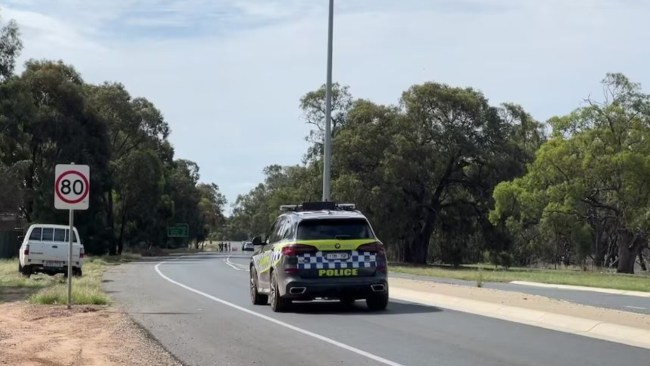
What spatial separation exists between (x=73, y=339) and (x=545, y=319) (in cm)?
792

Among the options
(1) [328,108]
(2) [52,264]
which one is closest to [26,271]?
(2) [52,264]

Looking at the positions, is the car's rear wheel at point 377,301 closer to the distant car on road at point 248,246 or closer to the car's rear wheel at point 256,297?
the car's rear wheel at point 256,297

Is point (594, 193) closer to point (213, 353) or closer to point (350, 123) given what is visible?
point (350, 123)

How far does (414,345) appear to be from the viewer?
463 inches

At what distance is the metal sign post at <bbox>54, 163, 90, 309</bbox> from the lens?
16859mm

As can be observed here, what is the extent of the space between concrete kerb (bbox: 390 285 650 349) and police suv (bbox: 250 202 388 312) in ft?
6.82

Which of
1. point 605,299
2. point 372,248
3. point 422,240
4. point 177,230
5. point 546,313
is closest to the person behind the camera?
point 546,313

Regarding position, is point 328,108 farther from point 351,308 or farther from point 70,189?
point 70,189

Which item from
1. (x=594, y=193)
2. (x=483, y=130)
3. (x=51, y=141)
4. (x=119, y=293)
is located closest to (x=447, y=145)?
(x=483, y=130)

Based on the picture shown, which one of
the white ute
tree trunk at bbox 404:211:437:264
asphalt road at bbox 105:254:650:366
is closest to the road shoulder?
asphalt road at bbox 105:254:650:366

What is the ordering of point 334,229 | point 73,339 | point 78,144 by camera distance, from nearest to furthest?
point 73,339, point 334,229, point 78,144

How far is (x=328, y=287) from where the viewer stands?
619 inches

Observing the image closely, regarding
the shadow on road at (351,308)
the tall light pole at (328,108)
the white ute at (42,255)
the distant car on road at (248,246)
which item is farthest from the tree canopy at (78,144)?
the shadow on road at (351,308)

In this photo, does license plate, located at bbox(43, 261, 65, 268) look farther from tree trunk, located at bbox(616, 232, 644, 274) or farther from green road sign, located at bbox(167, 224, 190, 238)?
green road sign, located at bbox(167, 224, 190, 238)
